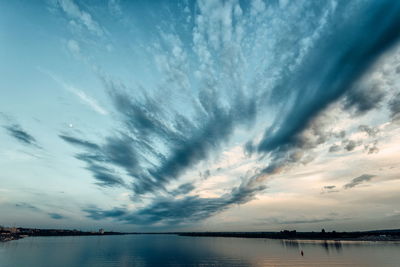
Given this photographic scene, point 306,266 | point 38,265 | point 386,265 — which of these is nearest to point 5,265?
point 38,265

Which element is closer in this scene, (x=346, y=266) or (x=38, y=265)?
(x=346, y=266)

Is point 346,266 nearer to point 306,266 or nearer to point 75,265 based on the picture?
point 306,266

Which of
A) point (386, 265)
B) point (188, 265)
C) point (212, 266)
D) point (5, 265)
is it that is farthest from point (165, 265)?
point (386, 265)

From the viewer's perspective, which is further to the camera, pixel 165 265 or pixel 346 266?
pixel 165 265

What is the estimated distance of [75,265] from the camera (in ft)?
245

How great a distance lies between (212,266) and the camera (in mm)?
70000

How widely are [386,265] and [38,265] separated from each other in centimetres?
11534

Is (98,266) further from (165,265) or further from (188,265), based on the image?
(188,265)

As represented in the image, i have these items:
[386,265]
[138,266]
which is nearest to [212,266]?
[138,266]

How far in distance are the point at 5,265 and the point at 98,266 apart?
29.8 metres

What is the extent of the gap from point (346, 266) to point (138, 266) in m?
67.6

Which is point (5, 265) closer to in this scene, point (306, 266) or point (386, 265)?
point (306, 266)

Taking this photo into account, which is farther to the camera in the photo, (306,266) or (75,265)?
(75,265)

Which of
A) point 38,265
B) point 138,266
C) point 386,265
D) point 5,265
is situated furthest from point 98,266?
point 386,265
